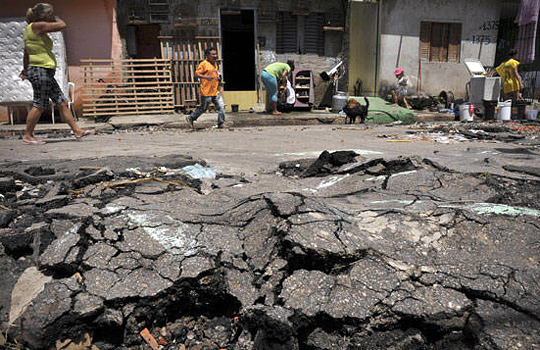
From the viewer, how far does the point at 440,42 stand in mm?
12484

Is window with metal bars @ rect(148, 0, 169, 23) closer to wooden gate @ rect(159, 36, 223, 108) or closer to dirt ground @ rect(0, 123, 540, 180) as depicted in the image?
wooden gate @ rect(159, 36, 223, 108)

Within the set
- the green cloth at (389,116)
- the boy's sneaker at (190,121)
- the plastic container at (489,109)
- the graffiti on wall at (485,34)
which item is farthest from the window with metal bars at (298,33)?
the graffiti on wall at (485,34)

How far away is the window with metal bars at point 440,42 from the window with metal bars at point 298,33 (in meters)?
3.66

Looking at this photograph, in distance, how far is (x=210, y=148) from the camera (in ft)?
17.8

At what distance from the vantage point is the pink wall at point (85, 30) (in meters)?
9.90

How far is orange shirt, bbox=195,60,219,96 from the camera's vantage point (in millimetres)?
7828

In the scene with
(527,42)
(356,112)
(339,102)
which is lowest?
(356,112)

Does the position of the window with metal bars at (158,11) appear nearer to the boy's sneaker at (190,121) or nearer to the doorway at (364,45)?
the boy's sneaker at (190,121)

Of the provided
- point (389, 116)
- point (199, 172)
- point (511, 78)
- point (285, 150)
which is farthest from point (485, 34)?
point (199, 172)

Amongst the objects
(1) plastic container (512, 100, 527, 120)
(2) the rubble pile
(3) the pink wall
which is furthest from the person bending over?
(2) the rubble pile

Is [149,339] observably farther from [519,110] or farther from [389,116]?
[519,110]

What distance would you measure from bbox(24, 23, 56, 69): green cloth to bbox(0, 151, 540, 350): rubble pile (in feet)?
11.0

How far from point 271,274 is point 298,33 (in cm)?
1115

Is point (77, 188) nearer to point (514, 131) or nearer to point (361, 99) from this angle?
point (514, 131)
